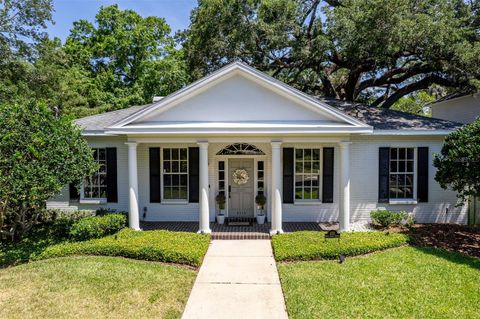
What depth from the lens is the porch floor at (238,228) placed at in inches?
397

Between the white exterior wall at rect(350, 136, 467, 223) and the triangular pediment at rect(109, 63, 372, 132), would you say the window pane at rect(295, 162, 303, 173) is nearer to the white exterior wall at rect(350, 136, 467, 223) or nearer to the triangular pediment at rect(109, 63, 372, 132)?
the white exterior wall at rect(350, 136, 467, 223)

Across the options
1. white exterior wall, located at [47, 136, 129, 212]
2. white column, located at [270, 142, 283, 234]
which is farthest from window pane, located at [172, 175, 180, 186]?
white column, located at [270, 142, 283, 234]

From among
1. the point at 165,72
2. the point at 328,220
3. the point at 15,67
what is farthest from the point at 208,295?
the point at 165,72

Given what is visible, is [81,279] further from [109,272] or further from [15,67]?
[15,67]

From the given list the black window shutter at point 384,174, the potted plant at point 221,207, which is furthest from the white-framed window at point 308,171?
the potted plant at point 221,207

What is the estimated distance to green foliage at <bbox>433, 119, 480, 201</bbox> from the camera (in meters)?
8.91

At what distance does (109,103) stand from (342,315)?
963 inches

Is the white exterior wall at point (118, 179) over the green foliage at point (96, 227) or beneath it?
over

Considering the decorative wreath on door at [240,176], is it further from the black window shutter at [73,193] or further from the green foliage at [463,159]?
the green foliage at [463,159]

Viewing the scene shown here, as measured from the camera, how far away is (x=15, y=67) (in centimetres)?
1761

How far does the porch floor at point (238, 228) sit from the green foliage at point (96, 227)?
4.32ft

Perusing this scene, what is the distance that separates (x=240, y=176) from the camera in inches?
472

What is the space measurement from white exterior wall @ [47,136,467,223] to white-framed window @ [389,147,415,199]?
0.30m

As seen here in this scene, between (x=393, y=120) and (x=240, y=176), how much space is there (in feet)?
20.6
